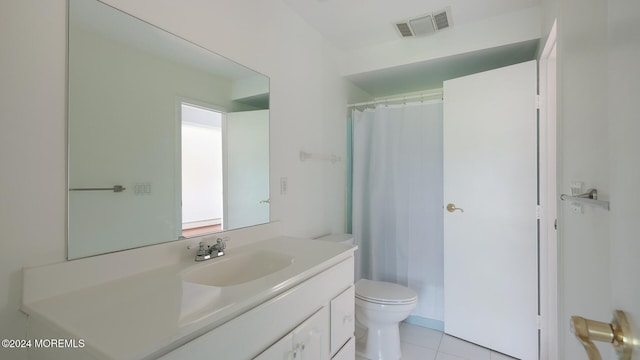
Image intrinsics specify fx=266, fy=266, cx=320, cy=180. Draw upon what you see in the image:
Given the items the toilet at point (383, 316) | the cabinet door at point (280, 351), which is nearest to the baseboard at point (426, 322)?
the toilet at point (383, 316)

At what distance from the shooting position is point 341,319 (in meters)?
1.31

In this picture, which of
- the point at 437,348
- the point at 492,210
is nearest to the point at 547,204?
the point at 492,210

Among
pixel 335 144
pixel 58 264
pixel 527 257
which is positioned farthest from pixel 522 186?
pixel 58 264

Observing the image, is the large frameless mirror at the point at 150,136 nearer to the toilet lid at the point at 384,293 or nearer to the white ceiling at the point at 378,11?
the white ceiling at the point at 378,11

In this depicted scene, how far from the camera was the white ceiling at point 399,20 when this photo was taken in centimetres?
185

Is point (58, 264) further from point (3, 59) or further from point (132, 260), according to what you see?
point (3, 59)

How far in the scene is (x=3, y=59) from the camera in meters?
0.76

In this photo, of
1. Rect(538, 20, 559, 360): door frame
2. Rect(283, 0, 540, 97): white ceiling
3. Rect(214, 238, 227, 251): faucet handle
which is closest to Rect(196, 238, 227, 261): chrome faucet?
Rect(214, 238, 227, 251): faucet handle

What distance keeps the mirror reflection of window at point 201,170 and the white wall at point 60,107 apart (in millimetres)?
361

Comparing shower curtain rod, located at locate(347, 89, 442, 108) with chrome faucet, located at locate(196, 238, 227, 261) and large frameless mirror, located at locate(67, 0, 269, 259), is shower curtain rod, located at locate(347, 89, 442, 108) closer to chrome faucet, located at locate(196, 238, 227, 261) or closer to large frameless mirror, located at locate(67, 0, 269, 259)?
large frameless mirror, located at locate(67, 0, 269, 259)
